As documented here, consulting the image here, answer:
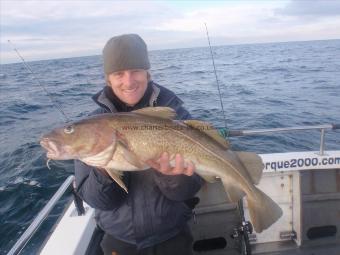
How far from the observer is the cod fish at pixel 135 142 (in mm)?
2922

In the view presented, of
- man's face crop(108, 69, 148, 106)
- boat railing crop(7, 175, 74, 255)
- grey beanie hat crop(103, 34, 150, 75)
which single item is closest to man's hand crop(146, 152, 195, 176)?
man's face crop(108, 69, 148, 106)

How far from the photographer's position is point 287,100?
20469mm

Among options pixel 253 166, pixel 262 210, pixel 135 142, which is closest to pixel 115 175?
pixel 135 142

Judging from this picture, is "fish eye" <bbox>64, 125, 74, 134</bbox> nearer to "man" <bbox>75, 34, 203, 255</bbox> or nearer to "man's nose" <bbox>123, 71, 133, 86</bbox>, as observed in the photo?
"man" <bbox>75, 34, 203, 255</bbox>

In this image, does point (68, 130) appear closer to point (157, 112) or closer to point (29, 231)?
point (157, 112)

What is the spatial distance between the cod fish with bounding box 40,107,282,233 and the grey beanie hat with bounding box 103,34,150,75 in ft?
1.84

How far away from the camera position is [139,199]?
338 centimetres

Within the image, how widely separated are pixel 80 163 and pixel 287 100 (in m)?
18.7

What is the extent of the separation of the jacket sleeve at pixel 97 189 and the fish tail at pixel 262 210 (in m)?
1.19

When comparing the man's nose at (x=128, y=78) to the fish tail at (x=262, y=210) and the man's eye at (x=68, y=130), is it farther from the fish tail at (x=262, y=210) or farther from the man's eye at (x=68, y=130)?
the fish tail at (x=262, y=210)

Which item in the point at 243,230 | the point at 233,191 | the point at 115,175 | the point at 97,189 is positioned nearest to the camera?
the point at 115,175

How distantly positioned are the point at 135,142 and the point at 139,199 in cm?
69

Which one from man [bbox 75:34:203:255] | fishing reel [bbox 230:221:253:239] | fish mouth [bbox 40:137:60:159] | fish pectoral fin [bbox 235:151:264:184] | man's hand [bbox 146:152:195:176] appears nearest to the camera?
fish mouth [bbox 40:137:60:159]

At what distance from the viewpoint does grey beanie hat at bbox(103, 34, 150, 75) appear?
3.35 metres
